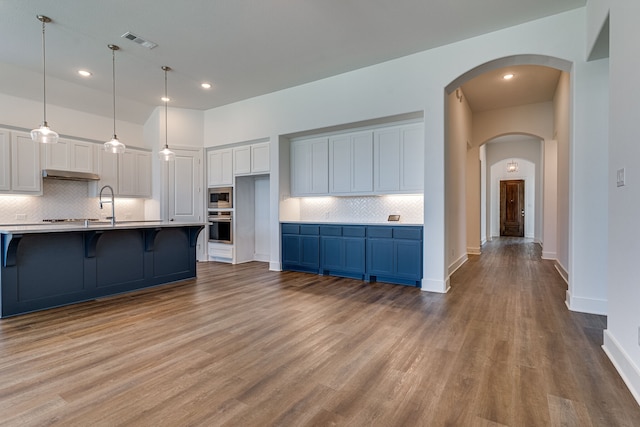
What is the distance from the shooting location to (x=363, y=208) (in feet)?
18.2

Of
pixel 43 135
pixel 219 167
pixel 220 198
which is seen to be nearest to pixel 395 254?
pixel 220 198

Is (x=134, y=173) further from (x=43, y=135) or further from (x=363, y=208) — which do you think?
(x=363, y=208)

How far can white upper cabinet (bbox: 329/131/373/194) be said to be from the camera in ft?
16.7

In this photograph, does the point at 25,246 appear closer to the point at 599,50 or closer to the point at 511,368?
the point at 511,368

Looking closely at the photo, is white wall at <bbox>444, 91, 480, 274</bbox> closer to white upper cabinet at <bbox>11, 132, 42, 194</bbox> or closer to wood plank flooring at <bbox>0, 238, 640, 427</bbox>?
wood plank flooring at <bbox>0, 238, 640, 427</bbox>

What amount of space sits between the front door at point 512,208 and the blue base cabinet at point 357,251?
989cm

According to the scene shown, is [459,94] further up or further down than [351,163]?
further up

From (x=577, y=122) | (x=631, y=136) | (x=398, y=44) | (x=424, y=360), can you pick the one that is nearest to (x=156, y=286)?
(x=424, y=360)

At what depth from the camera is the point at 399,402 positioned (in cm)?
180

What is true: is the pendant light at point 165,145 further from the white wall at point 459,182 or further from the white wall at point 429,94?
the white wall at point 459,182

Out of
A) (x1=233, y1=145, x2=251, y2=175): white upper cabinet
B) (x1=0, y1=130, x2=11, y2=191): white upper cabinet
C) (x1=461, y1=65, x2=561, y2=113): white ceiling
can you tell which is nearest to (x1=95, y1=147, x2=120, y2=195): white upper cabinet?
(x1=0, y1=130, x2=11, y2=191): white upper cabinet

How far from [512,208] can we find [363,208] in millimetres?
9550

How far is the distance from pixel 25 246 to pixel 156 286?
64.4 inches

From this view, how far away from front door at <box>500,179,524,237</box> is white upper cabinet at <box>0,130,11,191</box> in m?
14.3
